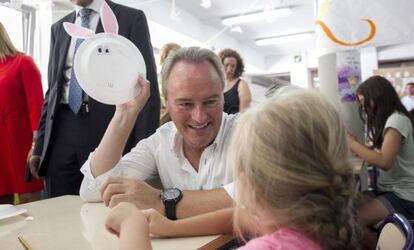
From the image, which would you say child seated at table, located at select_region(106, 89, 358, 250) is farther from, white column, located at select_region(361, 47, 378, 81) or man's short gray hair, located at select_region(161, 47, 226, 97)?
white column, located at select_region(361, 47, 378, 81)

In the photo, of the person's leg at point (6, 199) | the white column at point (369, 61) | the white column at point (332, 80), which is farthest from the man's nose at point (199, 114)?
the white column at point (369, 61)

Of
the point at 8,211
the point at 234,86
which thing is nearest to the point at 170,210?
the point at 8,211

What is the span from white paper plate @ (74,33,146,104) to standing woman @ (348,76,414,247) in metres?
1.27

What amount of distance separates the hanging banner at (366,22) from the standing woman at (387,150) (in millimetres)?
339

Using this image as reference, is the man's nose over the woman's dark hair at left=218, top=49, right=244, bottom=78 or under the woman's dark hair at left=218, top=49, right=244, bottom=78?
under

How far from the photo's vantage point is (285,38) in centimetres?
815

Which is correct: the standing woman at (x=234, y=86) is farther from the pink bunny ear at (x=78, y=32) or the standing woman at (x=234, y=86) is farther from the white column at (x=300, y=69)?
the white column at (x=300, y=69)

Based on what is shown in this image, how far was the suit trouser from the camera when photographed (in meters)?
1.63

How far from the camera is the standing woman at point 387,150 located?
1.90 m

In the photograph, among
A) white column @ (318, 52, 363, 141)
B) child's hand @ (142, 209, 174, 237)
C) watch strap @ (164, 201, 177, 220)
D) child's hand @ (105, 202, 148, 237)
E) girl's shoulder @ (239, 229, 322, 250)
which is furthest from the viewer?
white column @ (318, 52, 363, 141)

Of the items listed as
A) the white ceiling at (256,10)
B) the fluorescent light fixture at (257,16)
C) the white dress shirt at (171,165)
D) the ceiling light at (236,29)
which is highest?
the white ceiling at (256,10)

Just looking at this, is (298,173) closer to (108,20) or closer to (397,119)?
(108,20)

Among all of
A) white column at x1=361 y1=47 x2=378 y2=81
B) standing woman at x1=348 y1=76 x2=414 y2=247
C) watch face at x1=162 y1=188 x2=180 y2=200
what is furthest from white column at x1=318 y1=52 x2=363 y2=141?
white column at x1=361 y1=47 x2=378 y2=81

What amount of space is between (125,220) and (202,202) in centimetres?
34
